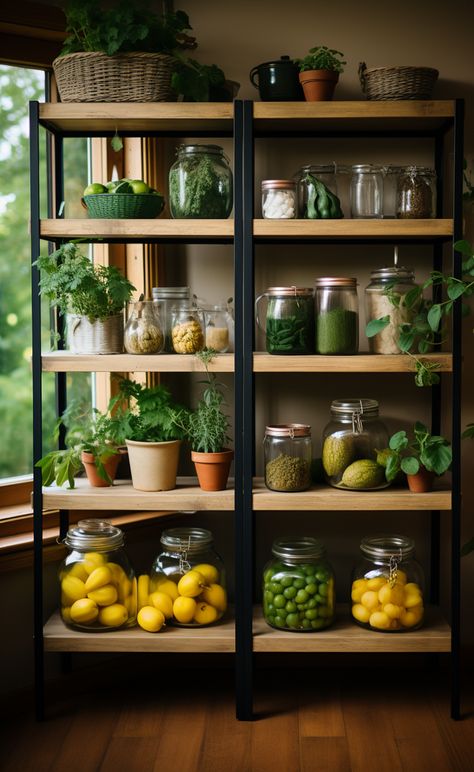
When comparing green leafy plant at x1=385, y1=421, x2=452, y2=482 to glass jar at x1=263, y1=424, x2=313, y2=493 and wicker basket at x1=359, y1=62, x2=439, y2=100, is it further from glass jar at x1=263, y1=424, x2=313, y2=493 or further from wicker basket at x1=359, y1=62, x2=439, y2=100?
wicker basket at x1=359, y1=62, x2=439, y2=100

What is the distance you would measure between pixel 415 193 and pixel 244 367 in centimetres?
75

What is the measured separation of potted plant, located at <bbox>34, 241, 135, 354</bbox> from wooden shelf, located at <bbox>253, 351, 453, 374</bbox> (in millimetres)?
454

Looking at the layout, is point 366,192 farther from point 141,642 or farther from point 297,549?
point 141,642

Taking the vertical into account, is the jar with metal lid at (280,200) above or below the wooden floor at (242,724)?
above

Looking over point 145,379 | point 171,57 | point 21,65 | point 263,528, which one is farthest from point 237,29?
point 263,528

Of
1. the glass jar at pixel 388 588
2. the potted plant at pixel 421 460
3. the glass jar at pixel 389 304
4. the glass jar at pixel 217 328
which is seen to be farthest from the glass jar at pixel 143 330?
the glass jar at pixel 388 588

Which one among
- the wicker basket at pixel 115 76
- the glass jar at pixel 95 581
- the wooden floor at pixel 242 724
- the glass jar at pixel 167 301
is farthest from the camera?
the glass jar at pixel 167 301

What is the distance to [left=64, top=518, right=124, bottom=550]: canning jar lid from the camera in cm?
269

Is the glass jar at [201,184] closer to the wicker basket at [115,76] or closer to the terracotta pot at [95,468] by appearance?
the wicker basket at [115,76]

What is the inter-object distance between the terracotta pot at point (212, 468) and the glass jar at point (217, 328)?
0.33 m

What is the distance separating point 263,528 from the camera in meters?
3.11

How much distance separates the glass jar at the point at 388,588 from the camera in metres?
2.69

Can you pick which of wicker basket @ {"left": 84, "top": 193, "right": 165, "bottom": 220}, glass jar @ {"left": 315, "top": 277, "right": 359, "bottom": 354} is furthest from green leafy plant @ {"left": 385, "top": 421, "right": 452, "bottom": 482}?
wicker basket @ {"left": 84, "top": 193, "right": 165, "bottom": 220}

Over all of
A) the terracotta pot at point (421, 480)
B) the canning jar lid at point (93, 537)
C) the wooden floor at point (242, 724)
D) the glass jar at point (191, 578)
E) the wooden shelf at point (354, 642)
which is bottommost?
the wooden floor at point (242, 724)
